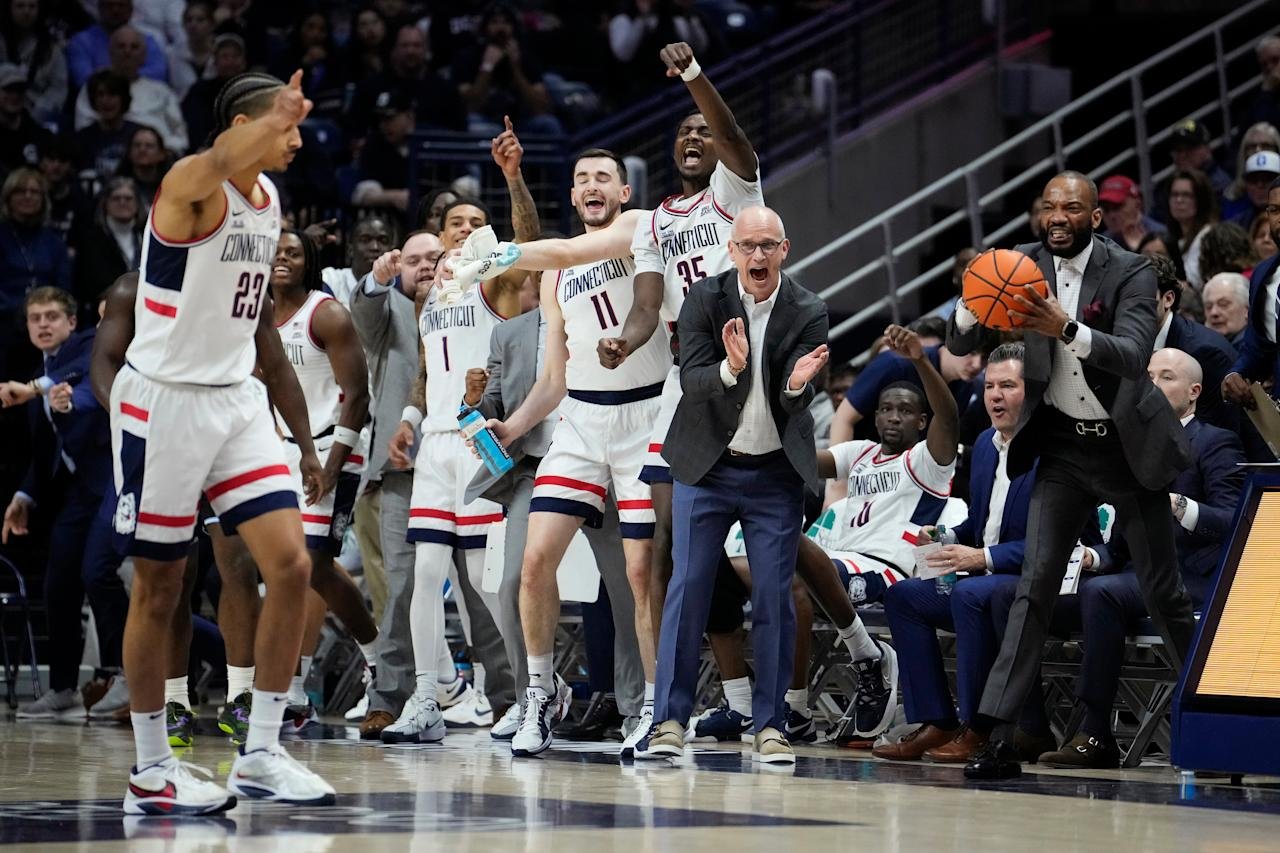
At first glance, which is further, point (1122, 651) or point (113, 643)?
point (113, 643)

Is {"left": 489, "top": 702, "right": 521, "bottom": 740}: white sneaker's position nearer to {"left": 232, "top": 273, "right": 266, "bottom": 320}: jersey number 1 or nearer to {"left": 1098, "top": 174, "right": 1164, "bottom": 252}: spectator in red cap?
{"left": 232, "top": 273, "right": 266, "bottom": 320}: jersey number 1

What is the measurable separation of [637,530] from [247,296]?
2.56 m

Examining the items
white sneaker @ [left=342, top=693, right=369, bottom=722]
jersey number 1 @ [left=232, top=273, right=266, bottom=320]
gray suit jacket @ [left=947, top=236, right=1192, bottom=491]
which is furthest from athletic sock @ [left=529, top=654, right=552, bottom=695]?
jersey number 1 @ [left=232, top=273, right=266, bottom=320]

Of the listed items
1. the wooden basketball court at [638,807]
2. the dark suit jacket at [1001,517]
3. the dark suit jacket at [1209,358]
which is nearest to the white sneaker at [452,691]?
the wooden basketball court at [638,807]

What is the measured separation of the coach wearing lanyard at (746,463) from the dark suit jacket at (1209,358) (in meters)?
1.97

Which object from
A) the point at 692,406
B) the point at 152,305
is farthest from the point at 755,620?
the point at 152,305

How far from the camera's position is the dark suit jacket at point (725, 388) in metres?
7.50

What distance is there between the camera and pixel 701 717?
8.94 m

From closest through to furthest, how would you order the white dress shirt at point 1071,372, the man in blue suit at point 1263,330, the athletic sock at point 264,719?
the athletic sock at point 264,719
the white dress shirt at point 1071,372
the man in blue suit at point 1263,330

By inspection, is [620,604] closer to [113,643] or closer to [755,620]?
[755,620]

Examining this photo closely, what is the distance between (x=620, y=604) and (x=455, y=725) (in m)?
1.73

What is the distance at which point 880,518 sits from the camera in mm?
9328

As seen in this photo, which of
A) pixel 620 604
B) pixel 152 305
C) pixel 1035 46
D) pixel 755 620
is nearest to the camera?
pixel 152 305

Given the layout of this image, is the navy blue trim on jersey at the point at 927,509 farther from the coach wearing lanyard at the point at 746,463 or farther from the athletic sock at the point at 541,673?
the athletic sock at the point at 541,673
